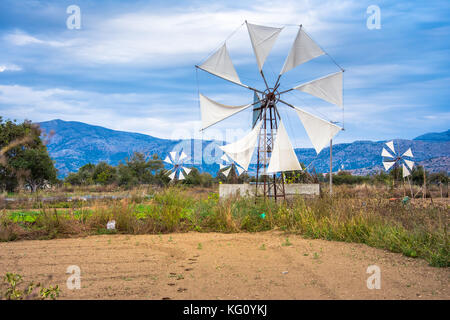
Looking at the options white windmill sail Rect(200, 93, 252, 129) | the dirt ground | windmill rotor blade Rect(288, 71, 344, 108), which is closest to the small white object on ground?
the dirt ground

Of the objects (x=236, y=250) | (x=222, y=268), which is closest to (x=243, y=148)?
(x=236, y=250)

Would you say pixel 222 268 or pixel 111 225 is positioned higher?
pixel 111 225

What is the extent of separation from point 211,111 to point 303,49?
3.28 m

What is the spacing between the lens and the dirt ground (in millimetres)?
4527

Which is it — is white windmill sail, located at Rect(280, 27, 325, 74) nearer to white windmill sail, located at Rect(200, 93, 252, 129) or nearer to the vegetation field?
white windmill sail, located at Rect(200, 93, 252, 129)

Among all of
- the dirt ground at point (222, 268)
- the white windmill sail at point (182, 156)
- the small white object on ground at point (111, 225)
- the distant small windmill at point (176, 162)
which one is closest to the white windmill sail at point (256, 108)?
the dirt ground at point (222, 268)

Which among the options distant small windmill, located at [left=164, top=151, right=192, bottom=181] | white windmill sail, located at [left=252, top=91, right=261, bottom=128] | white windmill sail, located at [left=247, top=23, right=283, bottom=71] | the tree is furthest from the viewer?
the tree

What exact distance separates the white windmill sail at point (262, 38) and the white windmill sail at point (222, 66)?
887 millimetres

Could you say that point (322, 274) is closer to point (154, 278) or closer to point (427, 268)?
point (427, 268)

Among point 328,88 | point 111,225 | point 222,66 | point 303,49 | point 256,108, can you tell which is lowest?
point 111,225

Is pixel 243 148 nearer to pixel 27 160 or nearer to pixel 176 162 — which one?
pixel 176 162

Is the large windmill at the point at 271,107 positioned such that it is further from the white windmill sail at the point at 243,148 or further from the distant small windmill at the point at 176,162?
the distant small windmill at the point at 176,162

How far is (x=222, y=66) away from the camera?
36.8 ft

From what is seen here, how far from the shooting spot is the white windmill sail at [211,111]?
37.0ft
